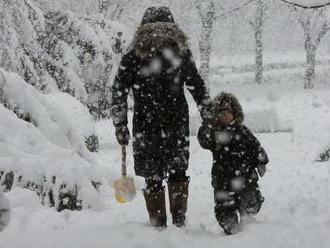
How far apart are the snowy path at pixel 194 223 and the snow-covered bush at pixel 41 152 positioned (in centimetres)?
27

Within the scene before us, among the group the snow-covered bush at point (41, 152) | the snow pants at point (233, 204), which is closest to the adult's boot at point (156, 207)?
the snow pants at point (233, 204)

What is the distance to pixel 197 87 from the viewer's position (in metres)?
4.86

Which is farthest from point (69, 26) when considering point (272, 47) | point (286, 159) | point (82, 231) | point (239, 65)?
point (272, 47)

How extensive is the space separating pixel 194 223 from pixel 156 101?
1.28 m

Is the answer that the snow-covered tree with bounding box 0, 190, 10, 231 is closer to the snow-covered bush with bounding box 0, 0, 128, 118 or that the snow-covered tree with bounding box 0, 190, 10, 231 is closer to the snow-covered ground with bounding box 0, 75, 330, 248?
the snow-covered ground with bounding box 0, 75, 330, 248

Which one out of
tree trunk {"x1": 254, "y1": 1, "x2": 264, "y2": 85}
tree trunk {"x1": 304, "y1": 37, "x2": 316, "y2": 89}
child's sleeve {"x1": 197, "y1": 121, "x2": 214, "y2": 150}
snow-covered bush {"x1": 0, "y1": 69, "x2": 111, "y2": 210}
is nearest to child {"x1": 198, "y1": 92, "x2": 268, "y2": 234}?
child's sleeve {"x1": 197, "y1": 121, "x2": 214, "y2": 150}

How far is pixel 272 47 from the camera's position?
5356cm

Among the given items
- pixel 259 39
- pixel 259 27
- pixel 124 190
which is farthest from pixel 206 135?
pixel 259 39

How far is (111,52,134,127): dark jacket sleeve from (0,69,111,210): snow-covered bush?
106 cm

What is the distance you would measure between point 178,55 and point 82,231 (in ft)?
5.42

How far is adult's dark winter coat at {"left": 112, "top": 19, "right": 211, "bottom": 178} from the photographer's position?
4695mm

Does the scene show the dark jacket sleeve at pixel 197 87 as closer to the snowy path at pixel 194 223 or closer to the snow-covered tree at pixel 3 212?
the snowy path at pixel 194 223

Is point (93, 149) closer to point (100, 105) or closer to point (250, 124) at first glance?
point (100, 105)

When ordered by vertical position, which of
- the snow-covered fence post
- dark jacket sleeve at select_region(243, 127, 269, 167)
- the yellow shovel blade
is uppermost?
the snow-covered fence post
